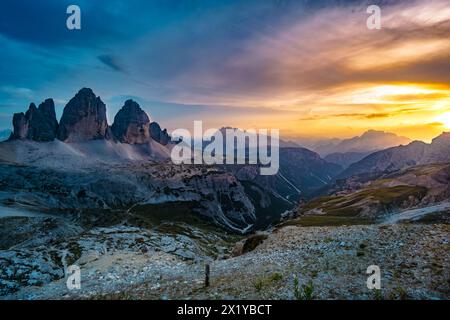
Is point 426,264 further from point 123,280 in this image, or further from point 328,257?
point 123,280

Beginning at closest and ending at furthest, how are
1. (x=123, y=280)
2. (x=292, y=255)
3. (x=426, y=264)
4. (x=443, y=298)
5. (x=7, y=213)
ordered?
(x=443, y=298) < (x=426, y=264) < (x=123, y=280) < (x=292, y=255) < (x=7, y=213)

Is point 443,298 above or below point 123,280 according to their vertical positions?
above

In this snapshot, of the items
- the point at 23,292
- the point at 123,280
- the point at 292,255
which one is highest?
the point at 292,255

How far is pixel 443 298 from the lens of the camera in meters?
19.2

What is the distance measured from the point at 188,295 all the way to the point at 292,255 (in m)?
11.5

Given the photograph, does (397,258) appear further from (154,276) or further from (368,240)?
(154,276)

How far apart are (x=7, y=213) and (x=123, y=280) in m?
211

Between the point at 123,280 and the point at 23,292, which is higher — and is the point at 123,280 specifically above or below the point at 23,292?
above
